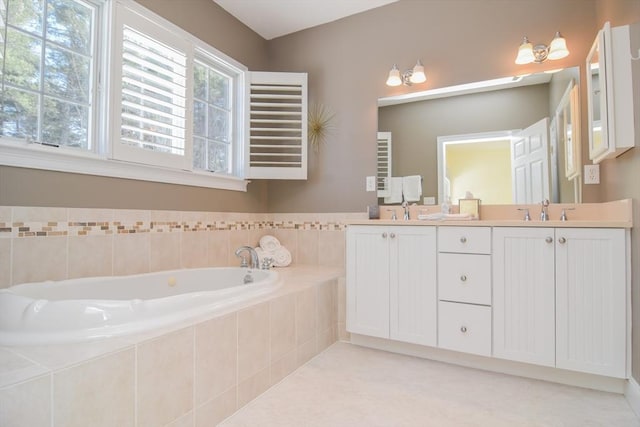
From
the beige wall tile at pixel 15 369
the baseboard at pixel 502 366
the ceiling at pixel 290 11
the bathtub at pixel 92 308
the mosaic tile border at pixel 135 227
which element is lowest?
the baseboard at pixel 502 366

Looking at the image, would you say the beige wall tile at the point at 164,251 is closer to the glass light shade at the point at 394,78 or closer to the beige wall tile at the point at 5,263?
the beige wall tile at the point at 5,263

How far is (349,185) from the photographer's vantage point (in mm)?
3000

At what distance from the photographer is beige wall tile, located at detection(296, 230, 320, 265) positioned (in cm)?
312

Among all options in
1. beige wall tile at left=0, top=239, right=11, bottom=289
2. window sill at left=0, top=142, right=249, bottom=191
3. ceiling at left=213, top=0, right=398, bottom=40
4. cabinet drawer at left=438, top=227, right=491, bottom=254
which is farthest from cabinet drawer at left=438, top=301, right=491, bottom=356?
ceiling at left=213, top=0, right=398, bottom=40

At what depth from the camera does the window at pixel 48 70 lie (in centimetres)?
163

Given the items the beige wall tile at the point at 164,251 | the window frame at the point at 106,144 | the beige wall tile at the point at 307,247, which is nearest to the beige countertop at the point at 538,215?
the beige wall tile at the point at 307,247

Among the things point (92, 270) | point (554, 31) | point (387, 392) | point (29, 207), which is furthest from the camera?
point (554, 31)

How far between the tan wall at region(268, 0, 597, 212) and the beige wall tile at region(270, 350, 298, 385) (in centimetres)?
140

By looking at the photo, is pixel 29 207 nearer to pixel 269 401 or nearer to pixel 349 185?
pixel 269 401

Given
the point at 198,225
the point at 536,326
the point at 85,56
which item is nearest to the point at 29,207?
the point at 85,56

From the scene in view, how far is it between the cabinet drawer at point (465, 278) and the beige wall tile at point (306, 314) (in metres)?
0.79

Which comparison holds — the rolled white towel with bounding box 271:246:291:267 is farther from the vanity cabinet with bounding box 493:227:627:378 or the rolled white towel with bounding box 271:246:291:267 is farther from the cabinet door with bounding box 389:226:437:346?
the vanity cabinet with bounding box 493:227:627:378

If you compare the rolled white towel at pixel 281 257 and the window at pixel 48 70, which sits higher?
the window at pixel 48 70

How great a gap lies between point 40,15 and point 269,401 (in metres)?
2.27
